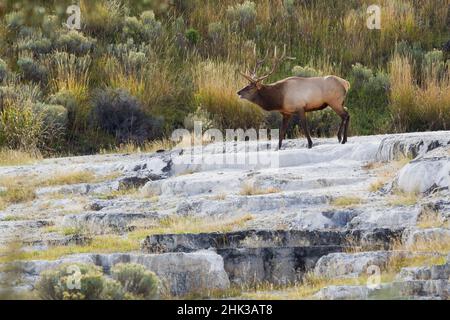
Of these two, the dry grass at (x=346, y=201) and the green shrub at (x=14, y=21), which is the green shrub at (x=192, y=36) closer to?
the green shrub at (x=14, y=21)

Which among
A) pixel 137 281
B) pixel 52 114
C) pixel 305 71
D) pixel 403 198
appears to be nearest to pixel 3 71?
pixel 52 114

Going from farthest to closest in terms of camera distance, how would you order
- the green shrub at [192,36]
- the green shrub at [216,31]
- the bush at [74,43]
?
the green shrub at [192,36], the green shrub at [216,31], the bush at [74,43]

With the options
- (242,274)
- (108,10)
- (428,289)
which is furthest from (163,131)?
(428,289)

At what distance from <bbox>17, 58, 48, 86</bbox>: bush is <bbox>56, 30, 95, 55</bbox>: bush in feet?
3.98

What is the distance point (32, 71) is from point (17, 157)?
5.10 meters

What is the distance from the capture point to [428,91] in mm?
23406

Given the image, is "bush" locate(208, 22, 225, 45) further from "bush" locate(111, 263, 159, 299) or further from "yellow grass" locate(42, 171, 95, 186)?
"bush" locate(111, 263, 159, 299)

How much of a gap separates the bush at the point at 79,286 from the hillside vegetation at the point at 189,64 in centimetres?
1130

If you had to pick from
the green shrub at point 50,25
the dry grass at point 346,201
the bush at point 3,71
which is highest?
the green shrub at point 50,25

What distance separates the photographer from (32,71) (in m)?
26.0

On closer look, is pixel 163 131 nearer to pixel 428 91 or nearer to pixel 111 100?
pixel 111 100

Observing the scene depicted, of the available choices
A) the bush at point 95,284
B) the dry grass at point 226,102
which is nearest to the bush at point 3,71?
the dry grass at point 226,102

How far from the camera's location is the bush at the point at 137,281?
11258 mm

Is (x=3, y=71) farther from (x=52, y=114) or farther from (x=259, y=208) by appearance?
(x=259, y=208)
